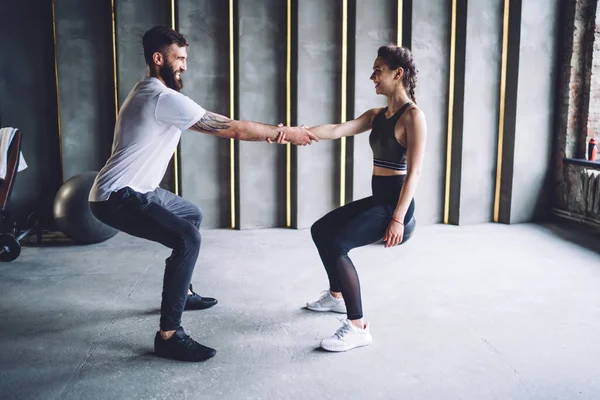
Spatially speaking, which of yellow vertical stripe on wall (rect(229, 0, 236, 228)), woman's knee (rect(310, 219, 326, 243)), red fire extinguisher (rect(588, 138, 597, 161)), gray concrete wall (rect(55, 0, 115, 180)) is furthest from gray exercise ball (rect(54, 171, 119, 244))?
red fire extinguisher (rect(588, 138, 597, 161))

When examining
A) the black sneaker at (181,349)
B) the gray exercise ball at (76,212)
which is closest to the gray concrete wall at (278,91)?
the gray exercise ball at (76,212)

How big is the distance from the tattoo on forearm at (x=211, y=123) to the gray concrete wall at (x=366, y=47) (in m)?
2.96

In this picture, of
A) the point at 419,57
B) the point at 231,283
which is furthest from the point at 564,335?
the point at 419,57


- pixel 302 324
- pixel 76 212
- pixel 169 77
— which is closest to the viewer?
pixel 169 77

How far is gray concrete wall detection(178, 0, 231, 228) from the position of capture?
556 cm

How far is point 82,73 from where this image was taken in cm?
549

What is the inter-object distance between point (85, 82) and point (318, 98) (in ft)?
7.86

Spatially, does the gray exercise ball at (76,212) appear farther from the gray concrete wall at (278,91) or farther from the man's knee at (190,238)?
the man's knee at (190,238)

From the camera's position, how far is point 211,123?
9.52ft

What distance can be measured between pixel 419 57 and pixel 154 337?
422cm

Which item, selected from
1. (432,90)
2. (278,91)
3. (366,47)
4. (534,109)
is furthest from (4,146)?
(534,109)

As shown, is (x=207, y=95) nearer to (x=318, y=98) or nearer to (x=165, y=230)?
(x=318, y=98)

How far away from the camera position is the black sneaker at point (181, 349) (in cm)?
270

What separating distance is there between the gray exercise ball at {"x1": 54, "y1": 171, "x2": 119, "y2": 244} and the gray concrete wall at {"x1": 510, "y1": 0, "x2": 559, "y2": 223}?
4.45 metres
